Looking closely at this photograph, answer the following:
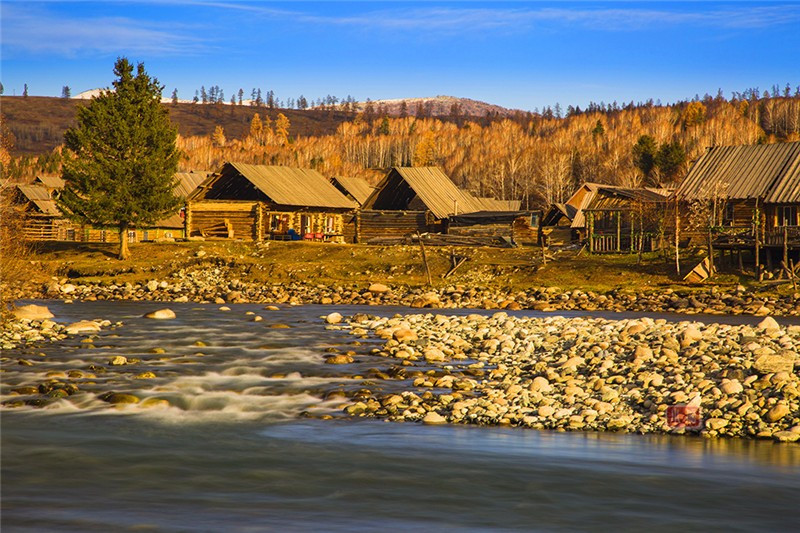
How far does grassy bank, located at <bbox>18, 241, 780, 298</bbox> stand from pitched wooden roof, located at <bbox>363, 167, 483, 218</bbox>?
1085 cm

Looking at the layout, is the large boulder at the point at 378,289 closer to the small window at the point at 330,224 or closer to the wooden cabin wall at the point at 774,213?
the wooden cabin wall at the point at 774,213

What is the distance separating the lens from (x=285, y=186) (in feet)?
197

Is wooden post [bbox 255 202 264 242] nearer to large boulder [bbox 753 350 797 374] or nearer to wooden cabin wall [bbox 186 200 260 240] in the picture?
wooden cabin wall [bbox 186 200 260 240]

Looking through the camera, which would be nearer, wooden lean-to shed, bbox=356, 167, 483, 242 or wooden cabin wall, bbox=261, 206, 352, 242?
wooden cabin wall, bbox=261, 206, 352, 242

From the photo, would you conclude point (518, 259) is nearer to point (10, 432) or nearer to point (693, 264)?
point (693, 264)

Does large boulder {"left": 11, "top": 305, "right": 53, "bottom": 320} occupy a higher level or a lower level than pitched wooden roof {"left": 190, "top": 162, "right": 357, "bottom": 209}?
lower

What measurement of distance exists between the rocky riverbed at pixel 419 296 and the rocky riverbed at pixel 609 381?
11529 millimetres

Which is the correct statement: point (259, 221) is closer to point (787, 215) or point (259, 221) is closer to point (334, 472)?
point (787, 215)

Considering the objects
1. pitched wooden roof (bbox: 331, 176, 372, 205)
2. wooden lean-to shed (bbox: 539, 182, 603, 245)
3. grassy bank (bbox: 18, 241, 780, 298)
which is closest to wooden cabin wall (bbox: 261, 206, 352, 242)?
grassy bank (bbox: 18, 241, 780, 298)


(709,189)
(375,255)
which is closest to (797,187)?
(709,189)

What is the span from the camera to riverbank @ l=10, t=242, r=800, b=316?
36.1 meters

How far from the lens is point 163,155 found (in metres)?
49.9

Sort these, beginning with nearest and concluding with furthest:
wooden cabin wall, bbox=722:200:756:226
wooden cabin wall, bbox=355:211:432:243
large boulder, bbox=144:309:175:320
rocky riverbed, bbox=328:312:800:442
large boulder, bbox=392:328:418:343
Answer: rocky riverbed, bbox=328:312:800:442
large boulder, bbox=392:328:418:343
large boulder, bbox=144:309:175:320
wooden cabin wall, bbox=722:200:756:226
wooden cabin wall, bbox=355:211:432:243

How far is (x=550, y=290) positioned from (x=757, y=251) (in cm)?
969
